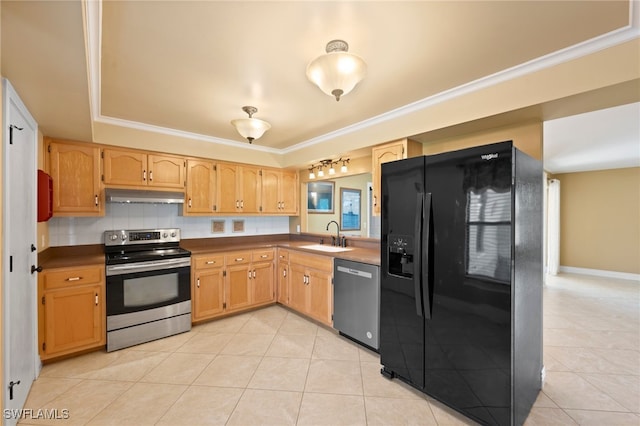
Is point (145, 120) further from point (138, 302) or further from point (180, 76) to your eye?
point (138, 302)

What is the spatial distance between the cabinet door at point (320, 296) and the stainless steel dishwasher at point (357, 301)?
114 millimetres

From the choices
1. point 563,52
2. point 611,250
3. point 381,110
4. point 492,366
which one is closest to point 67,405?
point 492,366

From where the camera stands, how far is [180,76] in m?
2.21

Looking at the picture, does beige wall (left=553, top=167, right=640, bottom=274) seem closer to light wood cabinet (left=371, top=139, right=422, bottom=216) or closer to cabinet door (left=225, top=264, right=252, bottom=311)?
light wood cabinet (left=371, top=139, right=422, bottom=216)

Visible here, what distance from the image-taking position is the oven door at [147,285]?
2.88 meters

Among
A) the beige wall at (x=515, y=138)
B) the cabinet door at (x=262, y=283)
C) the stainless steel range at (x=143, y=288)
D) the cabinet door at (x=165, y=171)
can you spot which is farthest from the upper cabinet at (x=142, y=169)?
the beige wall at (x=515, y=138)

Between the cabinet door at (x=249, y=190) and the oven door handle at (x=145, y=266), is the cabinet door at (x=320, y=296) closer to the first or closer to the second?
the cabinet door at (x=249, y=190)

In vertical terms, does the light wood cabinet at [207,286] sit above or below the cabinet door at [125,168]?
below

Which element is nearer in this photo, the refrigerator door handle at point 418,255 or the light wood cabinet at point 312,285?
the refrigerator door handle at point 418,255

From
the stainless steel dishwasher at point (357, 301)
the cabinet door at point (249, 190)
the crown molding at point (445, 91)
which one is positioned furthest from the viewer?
the cabinet door at point (249, 190)

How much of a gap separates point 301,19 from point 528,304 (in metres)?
2.36

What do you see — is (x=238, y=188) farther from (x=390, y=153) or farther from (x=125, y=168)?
(x=390, y=153)

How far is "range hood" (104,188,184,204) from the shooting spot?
3079 mm

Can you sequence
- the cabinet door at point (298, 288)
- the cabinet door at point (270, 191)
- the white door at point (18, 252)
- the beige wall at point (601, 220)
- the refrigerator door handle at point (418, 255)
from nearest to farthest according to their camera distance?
1. the white door at point (18, 252)
2. the refrigerator door handle at point (418, 255)
3. the cabinet door at point (298, 288)
4. the cabinet door at point (270, 191)
5. the beige wall at point (601, 220)
